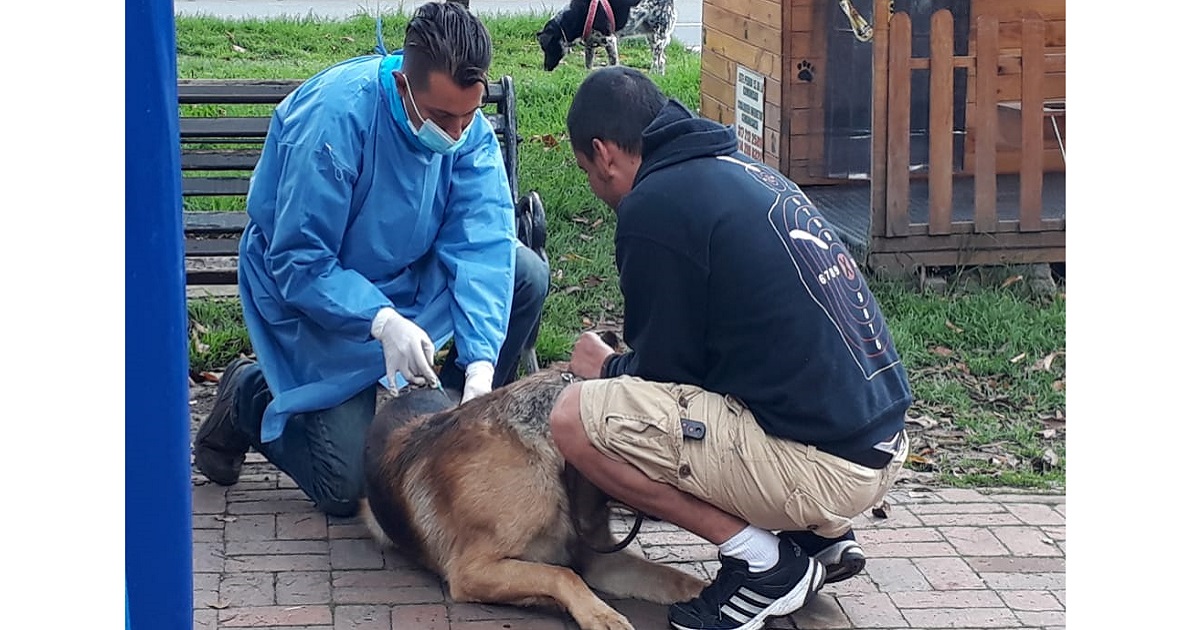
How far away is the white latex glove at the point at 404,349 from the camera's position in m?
4.41

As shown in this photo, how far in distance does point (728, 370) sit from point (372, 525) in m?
1.36

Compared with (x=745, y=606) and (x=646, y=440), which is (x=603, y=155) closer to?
(x=646, y=440)

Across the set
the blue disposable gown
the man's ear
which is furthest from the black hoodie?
the blue disposable gown

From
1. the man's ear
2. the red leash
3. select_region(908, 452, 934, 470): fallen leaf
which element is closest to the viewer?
the man's ear

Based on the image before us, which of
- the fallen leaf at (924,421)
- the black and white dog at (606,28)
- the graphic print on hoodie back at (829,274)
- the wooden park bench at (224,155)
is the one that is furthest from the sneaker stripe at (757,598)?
the black and white dog at (606,28)

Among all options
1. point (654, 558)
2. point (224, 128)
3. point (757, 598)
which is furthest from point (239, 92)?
point (757, 598)

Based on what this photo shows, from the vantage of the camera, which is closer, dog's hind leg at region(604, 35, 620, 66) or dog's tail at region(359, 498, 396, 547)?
dog's tail at region(359, 498, 396, 547)

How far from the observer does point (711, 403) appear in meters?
3.80

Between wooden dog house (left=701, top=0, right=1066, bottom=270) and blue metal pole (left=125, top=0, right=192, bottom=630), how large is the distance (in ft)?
17.1

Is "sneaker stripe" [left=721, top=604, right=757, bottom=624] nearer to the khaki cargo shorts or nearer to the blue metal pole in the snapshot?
the khaki cargo shorts

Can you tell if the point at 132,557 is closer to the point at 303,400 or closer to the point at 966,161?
the point at 303,400

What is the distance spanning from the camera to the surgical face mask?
4613 mm

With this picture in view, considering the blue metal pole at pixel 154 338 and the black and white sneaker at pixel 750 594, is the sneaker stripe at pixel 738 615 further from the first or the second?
the blue metal pole at pixel 154 338

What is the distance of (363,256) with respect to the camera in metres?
4.73
